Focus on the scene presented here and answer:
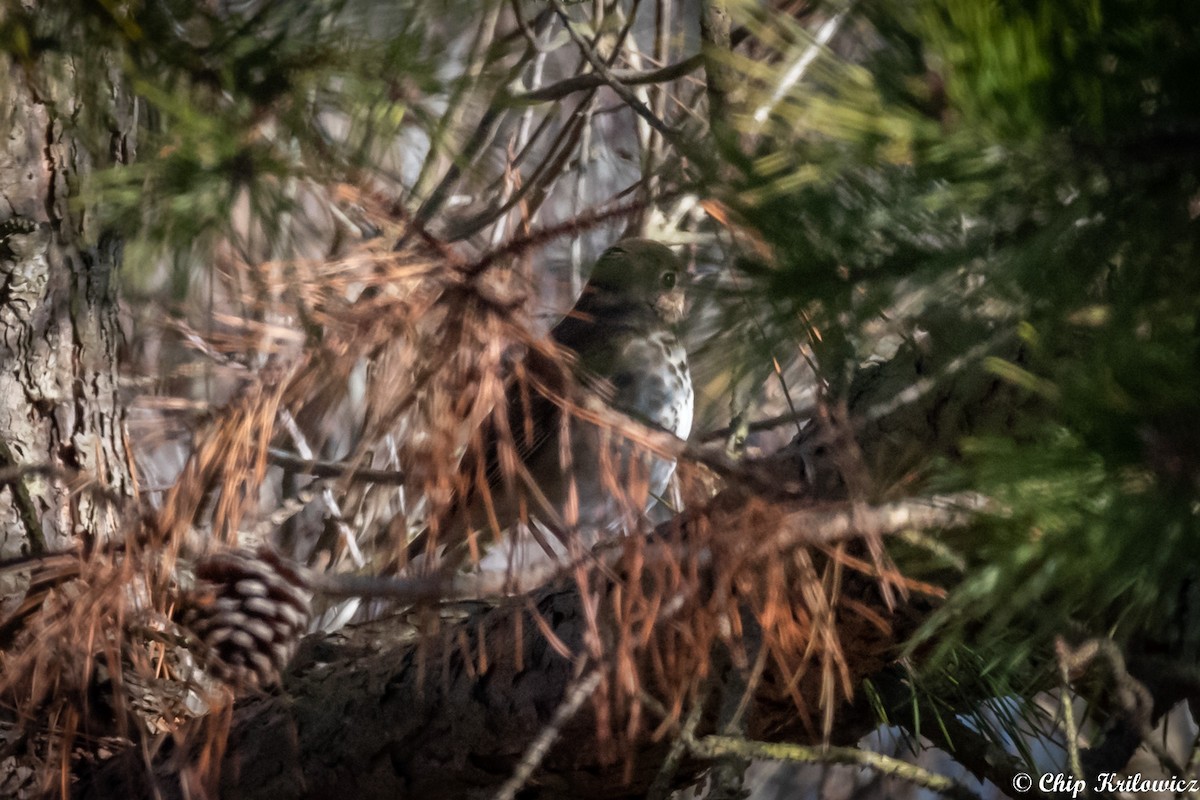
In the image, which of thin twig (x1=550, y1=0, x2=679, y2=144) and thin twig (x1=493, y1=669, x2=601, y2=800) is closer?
thin twig (x1=493, y1=669, x2=601, y2=800)

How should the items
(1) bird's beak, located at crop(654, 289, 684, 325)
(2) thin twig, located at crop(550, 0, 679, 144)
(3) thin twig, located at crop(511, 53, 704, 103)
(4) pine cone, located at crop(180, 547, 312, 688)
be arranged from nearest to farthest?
(2) thin twig, located at crop(550, 0, 679, 144), (4) pine cone, located at crop(180, 547, 312, 688), (3) thin twig, located at crop(511, 53, 704, 103), (1) bird's beak, located at crop(654, 289, 684, 325)

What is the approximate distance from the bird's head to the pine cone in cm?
146

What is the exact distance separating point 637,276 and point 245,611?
1579mm

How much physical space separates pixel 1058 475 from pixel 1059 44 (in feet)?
1.02

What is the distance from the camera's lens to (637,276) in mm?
3016

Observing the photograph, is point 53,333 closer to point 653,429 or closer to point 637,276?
point 653,429

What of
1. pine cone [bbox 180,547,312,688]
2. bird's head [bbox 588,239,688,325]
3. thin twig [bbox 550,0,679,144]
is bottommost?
pine cone [bbox 180,547,312,688]

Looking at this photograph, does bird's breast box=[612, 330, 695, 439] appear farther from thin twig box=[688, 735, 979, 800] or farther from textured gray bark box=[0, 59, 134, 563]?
thin twig box=[688, 735, 979, 800]

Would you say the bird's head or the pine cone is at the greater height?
the bird's head

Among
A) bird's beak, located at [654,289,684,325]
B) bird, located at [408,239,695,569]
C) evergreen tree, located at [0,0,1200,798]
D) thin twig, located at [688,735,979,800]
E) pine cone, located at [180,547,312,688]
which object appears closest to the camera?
evergreen tree, located at [0,0,1200,798]

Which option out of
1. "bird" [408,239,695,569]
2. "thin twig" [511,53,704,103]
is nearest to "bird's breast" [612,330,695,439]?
"bird" [408,239,695,569]

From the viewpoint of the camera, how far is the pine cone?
5.65 feet

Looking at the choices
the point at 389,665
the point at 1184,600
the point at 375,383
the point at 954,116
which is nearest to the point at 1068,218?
the point at 954,116

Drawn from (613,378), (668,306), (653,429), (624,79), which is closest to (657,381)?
(613,378)
